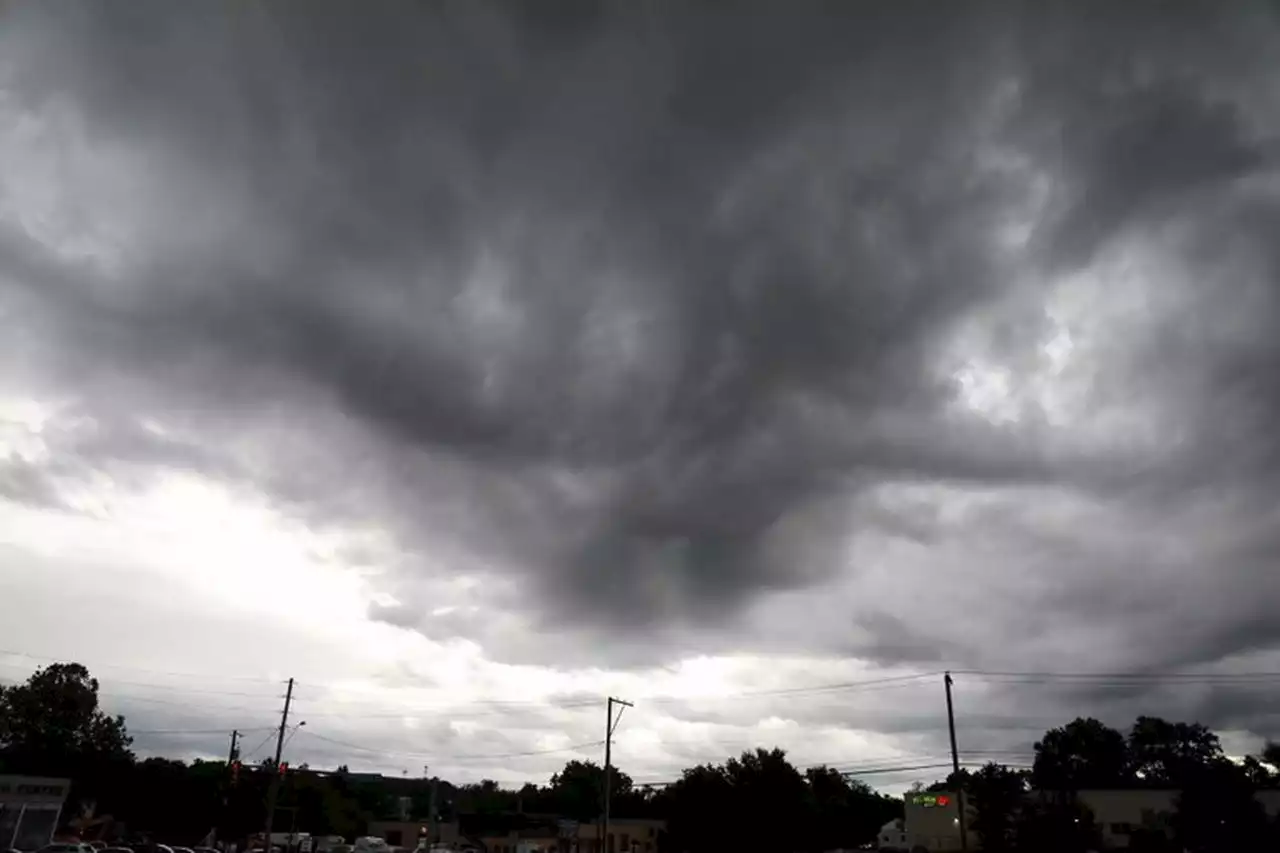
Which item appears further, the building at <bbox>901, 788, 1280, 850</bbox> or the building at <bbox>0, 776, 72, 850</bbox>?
the building at <bbox>901, 788, 1280, 850</bbox>

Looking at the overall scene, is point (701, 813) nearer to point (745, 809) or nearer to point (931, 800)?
point (745, 809)

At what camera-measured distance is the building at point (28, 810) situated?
69.9m

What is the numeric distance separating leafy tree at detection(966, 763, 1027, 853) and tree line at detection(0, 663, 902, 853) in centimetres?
1606

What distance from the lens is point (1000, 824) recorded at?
8406 centimetres

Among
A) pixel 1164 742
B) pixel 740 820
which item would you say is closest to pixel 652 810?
pixel 740 820

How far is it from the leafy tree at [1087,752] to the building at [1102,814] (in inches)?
2797

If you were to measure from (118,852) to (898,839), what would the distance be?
88818mm

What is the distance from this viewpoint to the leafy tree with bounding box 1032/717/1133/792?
167250 millimetres

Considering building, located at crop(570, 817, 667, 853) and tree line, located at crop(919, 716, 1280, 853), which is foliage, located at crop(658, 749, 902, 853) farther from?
building, located at crop(570, 817, 667, 853)

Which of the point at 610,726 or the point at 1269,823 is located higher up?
the point at 610,726

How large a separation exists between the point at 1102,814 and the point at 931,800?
64.5 feet

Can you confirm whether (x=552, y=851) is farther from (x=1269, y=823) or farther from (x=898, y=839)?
(x=1269, y=823)

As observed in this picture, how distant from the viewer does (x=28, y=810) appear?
72.2m

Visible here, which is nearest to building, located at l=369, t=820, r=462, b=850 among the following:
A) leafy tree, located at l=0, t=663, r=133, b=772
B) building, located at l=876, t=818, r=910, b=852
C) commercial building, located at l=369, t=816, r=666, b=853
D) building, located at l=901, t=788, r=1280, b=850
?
commercial building, located at l=369, t=816, r=666, b=853
